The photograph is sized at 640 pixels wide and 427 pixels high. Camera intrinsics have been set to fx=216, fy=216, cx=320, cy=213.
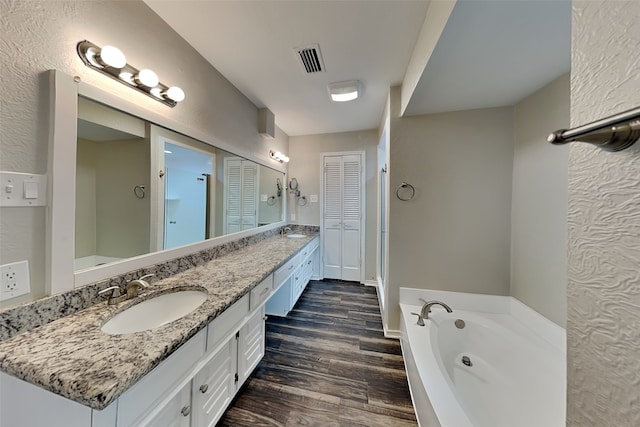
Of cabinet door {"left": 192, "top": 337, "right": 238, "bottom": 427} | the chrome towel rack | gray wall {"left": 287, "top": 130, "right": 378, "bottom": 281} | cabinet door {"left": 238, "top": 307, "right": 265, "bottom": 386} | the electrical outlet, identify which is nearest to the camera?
the chrome towel rack

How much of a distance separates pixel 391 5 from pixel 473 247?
1.87 m

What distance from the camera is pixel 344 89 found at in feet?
6.62

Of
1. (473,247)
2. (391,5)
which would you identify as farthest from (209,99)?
(473,247)

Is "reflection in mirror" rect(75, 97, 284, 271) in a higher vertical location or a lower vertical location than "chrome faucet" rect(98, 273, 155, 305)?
higher

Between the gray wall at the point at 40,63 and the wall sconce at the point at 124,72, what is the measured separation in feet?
0.10

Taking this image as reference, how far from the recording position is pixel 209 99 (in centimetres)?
175

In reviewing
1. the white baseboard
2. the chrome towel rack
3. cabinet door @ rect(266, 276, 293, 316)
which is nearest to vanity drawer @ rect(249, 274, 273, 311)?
cabinet door @ rect(266, 276, 293, 316)

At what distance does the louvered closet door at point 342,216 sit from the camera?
339cm

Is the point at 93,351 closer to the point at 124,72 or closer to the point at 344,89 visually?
the point at 124,72

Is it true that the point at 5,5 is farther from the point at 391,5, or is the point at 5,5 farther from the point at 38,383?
the point at 391,5

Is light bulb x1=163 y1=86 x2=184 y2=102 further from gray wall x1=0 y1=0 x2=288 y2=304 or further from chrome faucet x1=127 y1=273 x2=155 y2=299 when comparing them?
chrome faucet x1=127 y1=273 x2=155 y2=299

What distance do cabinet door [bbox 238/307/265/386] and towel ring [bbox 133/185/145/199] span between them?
1.02 meters

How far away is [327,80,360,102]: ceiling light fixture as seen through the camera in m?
1.97

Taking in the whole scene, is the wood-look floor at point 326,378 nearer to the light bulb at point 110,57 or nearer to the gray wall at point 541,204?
the gray wall at point 541,204
